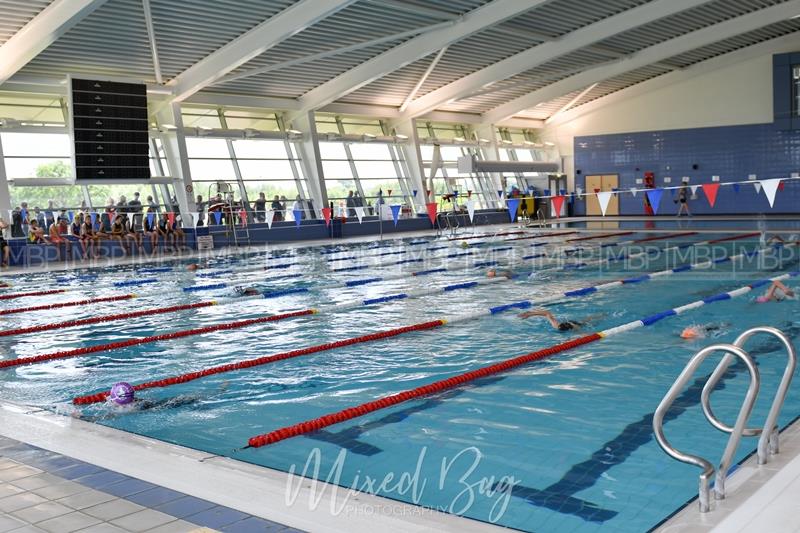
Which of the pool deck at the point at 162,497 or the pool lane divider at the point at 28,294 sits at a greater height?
the pool lane divider at the point at 28,294

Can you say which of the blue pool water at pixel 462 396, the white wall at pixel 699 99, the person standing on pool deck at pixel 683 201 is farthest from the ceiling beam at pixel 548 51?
the blue pool water at pixel 462 396

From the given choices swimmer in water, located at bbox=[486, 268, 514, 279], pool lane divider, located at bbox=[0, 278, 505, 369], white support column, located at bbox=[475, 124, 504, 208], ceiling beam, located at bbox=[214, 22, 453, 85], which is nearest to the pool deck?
pool lane divider, located at bbox=[0, 278, 505, 369]

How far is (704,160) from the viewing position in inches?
1024

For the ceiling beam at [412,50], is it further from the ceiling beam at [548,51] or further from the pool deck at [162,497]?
the pool deck at [162,497]

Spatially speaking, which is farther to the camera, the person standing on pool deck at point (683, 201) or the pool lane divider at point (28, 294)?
the person standing on pool deck at point (683, 201)

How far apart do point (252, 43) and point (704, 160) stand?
53.9 ft

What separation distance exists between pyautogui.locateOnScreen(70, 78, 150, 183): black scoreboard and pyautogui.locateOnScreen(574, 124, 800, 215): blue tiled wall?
17.5 meters

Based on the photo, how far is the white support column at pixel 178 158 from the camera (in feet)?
62.9

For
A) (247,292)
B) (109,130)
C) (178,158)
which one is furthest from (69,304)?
(178,158)

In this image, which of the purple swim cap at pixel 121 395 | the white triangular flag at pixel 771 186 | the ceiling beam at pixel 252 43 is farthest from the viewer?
the ceiling beam at pixel 252 43

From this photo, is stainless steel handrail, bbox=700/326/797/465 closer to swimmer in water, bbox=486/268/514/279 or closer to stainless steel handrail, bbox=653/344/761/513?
stainless steel handrail, bbox=653/344/761/513

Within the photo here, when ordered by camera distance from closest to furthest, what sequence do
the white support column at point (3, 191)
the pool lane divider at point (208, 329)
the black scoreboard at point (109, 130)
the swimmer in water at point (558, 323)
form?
the pool lane divider at point (208, 329) → the swimmer in water at point (558, 323) → the black scoreboard at point (109, 130) → the white support column at point (3, 191)

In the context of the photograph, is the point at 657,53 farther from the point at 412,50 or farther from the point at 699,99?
the point at 412,50

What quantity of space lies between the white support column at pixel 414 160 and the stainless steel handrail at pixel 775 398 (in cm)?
2207
